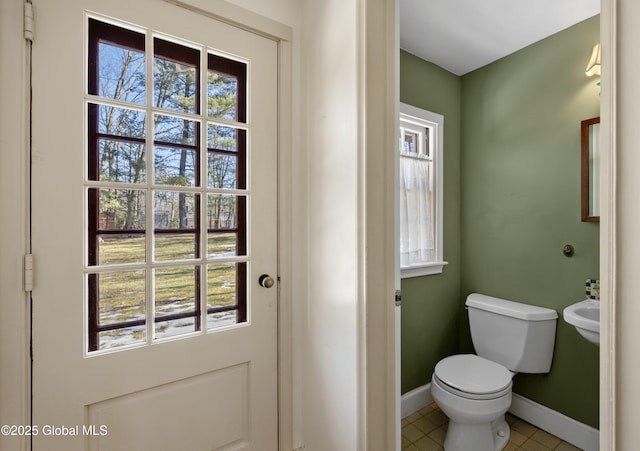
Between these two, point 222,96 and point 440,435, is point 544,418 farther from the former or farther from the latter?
point 222,96

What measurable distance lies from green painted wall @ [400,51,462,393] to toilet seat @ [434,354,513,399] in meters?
0.29

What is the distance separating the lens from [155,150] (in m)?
1.15

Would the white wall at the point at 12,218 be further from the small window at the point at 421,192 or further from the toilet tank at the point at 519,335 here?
the toilet tank at the point at 519,335

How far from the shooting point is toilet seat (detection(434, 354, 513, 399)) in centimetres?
151

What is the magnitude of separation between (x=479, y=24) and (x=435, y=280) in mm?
1517

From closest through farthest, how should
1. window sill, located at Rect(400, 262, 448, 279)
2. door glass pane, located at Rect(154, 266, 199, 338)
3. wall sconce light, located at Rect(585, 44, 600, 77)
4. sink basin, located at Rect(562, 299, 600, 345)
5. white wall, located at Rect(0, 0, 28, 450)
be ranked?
white wall, located at Rect(0, 0, 28, 450)
door glass pane, located at Rect(154, 266, 199, 338)
sink basin, located at Rect(562, 299, 600, 345)
wall sconce light, located at Rect(585, 44, 600, 77)
window sill, located at Rect(400, 262, 448, 279)

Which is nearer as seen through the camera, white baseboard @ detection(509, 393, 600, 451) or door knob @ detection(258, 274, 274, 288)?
door knob @ detection(258, 274, 274, 288)

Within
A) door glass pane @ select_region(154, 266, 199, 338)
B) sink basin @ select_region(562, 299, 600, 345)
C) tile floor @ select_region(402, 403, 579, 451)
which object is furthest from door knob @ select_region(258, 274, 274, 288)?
sink basin @ select_region(562, 299, 600, 345)

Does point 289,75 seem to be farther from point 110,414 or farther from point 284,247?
point 110,414

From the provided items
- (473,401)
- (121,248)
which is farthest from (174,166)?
(473,401)

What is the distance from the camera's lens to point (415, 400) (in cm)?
203

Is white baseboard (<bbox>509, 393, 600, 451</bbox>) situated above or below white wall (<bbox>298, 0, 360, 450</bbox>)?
below

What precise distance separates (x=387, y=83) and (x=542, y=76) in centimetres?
128

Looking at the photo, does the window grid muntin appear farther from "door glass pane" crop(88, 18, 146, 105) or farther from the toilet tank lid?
the toilet tank lid
